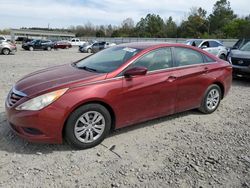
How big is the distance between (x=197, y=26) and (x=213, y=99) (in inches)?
2536

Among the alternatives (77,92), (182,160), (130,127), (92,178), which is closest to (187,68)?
(130,127)

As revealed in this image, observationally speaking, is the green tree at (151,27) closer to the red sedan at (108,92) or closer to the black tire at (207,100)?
the black tire at (207,100)

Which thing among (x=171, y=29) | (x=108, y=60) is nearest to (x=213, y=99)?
(x=108, y=60)

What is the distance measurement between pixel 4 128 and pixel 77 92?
1.72 m

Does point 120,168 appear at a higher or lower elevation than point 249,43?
lower

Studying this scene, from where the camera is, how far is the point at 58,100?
3.46 m

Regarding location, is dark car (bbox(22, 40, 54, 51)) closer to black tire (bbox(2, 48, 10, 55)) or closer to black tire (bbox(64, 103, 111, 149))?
black tire (bbox(2, 48, 10, 55))

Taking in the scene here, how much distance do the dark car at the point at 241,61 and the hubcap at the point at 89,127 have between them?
6.74 metres

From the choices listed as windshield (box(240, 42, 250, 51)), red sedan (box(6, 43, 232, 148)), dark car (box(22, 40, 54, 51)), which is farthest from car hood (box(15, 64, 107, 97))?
dark car (box(22, 40, 54, 51))

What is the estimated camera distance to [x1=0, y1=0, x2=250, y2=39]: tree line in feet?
176

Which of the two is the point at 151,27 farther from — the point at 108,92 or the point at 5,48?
the point at 108,92

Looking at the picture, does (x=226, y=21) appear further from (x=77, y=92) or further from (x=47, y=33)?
(x=77, y=92)

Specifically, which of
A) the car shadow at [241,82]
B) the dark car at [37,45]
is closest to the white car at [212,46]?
the car shadow at [241,82]

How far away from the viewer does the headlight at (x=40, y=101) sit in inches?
135
